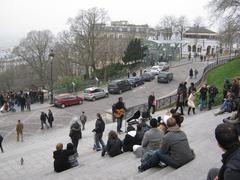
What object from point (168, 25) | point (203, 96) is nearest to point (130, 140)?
point (203, 96)

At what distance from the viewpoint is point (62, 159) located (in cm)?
1142

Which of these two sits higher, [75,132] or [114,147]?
[114,147]

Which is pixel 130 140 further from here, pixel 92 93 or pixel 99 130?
pixel 92 93

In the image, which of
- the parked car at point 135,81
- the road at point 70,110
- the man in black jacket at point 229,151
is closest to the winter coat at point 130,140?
the man in black jacket at point 229,151

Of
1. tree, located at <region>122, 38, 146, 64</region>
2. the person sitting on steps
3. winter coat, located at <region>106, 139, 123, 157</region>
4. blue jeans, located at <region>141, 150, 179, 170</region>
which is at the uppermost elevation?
tree, located at <region>122, 38, 146, 64</region>

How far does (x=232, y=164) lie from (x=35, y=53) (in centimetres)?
6675

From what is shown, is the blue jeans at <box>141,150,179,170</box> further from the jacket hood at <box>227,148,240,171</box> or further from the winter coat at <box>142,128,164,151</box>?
the jacket hood at <box>227,148,240,171</box>

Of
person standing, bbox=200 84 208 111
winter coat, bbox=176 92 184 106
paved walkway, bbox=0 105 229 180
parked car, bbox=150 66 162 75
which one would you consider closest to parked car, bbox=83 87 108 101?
parked car, bbox=150 66 162 75

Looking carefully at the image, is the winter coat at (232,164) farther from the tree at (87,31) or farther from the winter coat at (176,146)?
the tree at (87,31)

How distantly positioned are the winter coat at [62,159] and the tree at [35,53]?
2177 inches

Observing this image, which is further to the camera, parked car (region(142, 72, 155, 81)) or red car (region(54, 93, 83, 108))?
parked car (region(142, 72, 155, 81))

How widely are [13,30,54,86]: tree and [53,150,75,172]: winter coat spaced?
181ft

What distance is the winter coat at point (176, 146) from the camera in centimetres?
815

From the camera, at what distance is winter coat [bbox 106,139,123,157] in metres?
12.2
